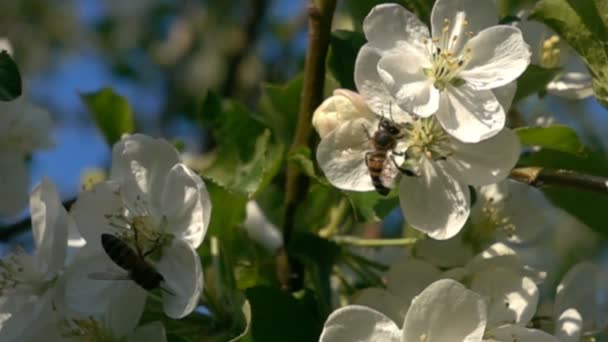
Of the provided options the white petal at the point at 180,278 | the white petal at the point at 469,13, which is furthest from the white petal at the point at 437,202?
the white petal at the point at 180,278

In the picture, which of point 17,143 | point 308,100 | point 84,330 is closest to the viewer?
point 84,330

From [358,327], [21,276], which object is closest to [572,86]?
[358,327]

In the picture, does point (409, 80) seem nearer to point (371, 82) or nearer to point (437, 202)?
point (371, 82)

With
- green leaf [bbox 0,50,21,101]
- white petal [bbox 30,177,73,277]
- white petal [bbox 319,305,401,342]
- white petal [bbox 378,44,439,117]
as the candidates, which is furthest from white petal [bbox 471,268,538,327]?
green leaf [bbox 0,50,21,101]

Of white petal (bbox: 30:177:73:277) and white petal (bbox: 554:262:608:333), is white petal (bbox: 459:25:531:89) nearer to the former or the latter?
white petal (bbox: 554:262:608:333)

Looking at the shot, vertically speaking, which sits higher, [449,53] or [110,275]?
[449,53]

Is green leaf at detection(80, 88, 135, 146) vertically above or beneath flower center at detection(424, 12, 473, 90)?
beneath

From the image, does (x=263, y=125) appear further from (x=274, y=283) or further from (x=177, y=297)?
(x=177, y=297)

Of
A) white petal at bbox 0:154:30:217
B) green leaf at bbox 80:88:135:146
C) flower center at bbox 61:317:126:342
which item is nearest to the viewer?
flower center at bbox 61:317:126:342
